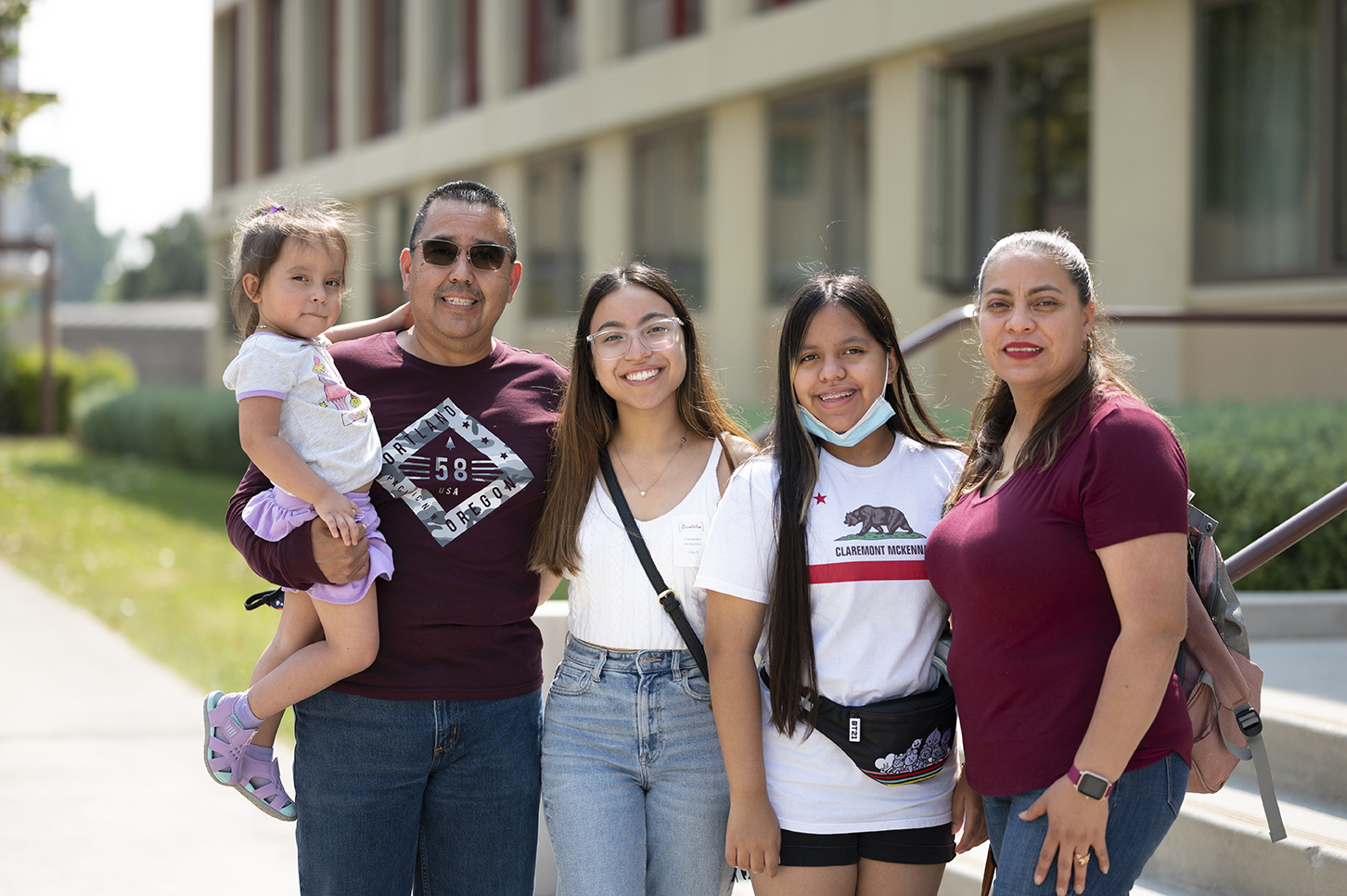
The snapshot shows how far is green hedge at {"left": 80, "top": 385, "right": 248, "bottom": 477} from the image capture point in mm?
21844

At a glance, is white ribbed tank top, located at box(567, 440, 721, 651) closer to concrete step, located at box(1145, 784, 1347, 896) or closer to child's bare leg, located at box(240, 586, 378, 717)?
child's bare leg, located at box(240, 586, 378, 717)

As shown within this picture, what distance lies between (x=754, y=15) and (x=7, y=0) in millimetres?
7465

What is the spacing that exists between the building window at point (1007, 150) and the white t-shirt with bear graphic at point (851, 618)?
873 centimetres

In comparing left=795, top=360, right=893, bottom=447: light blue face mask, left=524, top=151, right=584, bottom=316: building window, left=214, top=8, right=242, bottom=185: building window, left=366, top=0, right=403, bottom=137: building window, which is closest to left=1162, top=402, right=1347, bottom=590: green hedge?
left=795, top=360, right=893, bottom=447: light blue face mask

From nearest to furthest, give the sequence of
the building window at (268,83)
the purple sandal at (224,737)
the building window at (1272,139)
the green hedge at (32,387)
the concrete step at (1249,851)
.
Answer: the purple sandal at (224,737)
the concrete step at (1249,851)
the building window at (1272,139)
the building window at (268,83)
the green hedge at (32,387)

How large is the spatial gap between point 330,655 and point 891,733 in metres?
1.32

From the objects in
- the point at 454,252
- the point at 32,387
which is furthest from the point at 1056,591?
the point at 32,387

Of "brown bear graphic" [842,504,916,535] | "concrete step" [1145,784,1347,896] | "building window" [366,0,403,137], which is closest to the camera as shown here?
"brown bear graphic" [842,504,916,535]

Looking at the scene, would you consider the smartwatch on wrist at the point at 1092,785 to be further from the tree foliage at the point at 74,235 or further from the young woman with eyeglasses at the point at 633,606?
the tree foliage at the point at 74,235

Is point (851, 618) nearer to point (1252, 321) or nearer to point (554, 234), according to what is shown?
point (1252, 321)

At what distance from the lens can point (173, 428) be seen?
24188mm

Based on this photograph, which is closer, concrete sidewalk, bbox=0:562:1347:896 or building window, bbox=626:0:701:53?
concrete sidewalk, bbox=0:562:1347:896

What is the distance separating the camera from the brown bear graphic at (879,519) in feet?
9.50

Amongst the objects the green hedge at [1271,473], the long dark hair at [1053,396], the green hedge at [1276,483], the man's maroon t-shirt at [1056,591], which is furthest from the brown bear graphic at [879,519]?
the green hedge at [1276,483]
